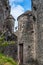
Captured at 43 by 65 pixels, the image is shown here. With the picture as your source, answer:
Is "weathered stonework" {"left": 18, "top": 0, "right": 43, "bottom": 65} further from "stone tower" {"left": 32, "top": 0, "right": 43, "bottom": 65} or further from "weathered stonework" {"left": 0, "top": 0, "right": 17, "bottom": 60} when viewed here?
"weathered stonework" {"left": 0, "top": 0, "right": 17, "bottom": 60}

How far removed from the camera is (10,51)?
69.2 ft

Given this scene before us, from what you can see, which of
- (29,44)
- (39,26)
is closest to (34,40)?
(29,44)

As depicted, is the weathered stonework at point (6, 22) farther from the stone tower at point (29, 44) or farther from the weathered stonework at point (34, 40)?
the weathered stonework at point (34, 40)

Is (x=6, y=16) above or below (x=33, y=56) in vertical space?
above

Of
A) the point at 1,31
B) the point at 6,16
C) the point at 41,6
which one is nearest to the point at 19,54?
the point at 41,6

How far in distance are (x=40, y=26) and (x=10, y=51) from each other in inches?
229

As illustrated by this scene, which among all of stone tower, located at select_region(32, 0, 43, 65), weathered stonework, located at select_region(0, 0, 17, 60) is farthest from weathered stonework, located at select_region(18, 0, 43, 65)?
weathered stonework, located at select_region(0, 0, 17, 60)

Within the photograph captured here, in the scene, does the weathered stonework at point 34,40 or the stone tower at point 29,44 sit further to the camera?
the stone tower at point 29,44

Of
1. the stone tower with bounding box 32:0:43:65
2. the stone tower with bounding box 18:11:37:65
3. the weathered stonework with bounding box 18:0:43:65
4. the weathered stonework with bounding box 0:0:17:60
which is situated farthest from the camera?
the weathered stonework with bounding box 0:0:17:60

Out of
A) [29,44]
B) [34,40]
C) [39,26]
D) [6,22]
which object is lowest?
[29,44]

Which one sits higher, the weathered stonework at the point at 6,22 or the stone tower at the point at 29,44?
the weathered stonework at the point at 6,22

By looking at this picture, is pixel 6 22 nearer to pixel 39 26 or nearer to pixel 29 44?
pixel 29 44

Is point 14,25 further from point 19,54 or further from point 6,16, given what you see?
point 19,54

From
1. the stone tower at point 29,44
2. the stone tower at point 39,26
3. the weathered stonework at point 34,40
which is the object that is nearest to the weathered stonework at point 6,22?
the stone tower at point 29,44
